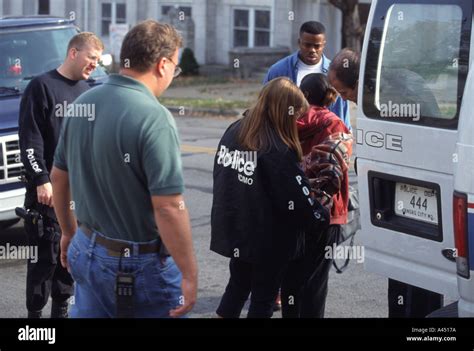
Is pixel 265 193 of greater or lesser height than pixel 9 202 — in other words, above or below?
above

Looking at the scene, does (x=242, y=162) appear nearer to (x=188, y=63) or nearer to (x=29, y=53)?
(x=29, y=53)

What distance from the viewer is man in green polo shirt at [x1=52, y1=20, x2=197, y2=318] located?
4.11 metres

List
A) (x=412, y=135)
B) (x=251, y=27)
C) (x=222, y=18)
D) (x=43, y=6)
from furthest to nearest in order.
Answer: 1. (x=43, y=6)
2. (x=222, y=18)
3. (x=251, y=27)
4. (x=412, y=135)

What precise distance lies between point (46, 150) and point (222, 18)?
2500 cm

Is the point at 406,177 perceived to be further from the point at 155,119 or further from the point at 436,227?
the point at 155,119

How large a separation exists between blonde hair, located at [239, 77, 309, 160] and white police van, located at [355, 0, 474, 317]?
0.62 meters

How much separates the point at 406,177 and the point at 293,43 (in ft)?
77.1

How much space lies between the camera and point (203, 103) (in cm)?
2180

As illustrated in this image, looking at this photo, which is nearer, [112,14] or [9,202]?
[9,202]

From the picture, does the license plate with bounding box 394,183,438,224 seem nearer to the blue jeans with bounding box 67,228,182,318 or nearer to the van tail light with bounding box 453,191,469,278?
the van tail light with bounding box 453,191,469,278

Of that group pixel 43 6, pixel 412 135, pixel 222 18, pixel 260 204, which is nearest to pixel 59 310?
pixel 260 204

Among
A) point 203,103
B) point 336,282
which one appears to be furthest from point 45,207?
point 203,103

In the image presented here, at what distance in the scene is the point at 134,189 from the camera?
165 inches

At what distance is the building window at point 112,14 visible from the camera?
33312mm
